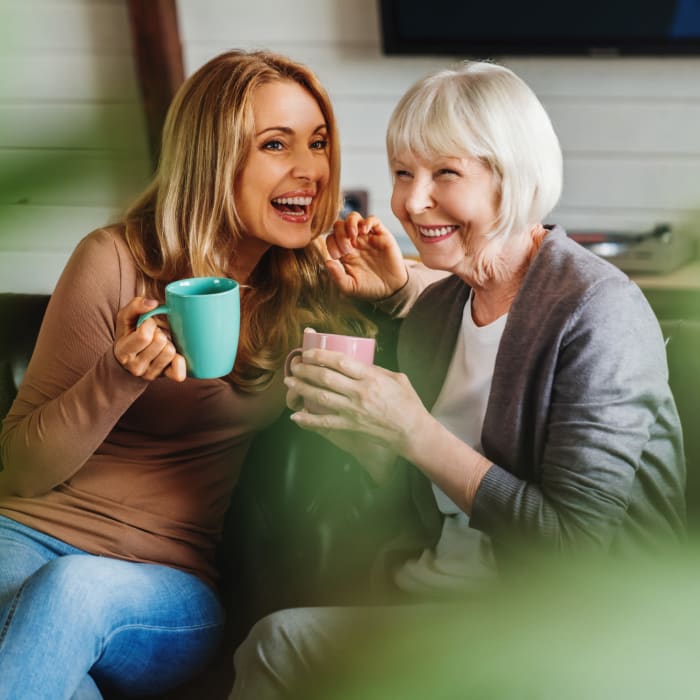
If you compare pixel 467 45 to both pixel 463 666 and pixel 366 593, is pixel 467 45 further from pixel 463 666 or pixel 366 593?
pixel 463 666

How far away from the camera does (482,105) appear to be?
1009 mm

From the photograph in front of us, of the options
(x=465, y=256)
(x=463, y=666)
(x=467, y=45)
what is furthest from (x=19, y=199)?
(x=467, y=45)

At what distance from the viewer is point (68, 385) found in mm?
1180

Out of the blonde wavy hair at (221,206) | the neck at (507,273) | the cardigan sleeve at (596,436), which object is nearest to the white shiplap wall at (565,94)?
the blonde wavy hair at (221,206)

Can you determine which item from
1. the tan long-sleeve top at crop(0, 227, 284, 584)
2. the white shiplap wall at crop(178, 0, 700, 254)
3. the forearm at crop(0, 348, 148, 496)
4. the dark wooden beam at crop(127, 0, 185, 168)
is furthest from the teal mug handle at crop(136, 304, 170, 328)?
the white shiplap wall at crop(178, 0, 700, 254)

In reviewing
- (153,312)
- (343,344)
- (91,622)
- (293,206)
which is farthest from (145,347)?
(293,206)

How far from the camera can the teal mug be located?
36.1 inches

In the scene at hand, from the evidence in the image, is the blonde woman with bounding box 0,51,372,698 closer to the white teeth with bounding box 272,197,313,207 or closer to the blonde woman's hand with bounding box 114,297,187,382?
the white teeth with bounding box 272,197,313,207

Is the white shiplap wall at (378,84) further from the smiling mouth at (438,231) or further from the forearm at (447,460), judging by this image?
the forearm at (447,460)

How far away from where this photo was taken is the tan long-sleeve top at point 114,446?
1172 millimetres

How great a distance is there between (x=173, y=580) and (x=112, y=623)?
0.14m

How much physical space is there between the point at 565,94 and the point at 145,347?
1890mm

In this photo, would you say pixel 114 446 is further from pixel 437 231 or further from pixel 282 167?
pixel 437 231

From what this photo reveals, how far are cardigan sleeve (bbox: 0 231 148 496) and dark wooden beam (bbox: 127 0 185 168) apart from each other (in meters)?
1.36
